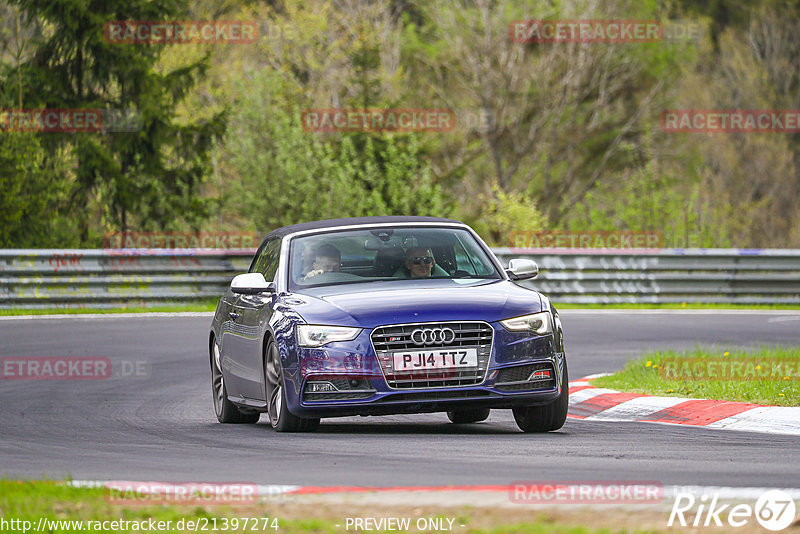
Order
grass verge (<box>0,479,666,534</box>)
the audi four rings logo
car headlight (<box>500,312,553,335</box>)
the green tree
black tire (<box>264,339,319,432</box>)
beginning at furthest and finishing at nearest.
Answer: the green tree → black tire (<box>264,339,319,432</box>) → car headlight (<box>500,312,553,335</box>) → the audi four rings logo → grass verge (<box>0,479,666,534</box>)

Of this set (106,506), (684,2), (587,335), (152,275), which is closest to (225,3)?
(684,2)

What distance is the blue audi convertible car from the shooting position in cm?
946

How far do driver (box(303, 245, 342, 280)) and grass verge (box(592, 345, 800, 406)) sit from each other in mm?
3191

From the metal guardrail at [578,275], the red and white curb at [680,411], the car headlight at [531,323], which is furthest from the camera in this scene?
the metal guardrail at [578,275]

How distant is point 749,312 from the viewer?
78.8 feet

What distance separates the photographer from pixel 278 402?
10.1 meters

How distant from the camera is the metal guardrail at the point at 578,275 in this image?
2412 centimetres

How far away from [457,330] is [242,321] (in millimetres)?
2404

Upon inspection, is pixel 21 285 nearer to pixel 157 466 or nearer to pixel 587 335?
pixel 587 335

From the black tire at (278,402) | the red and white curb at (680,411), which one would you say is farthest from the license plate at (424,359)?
the red and white curb at (680,411)

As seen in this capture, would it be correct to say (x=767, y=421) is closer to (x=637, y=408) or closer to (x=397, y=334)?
(x=637, y=408)

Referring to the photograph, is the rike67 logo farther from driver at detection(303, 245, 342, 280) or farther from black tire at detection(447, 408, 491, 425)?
black tire at detection(447, 408, 491, 425)

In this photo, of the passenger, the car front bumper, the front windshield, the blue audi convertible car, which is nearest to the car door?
the blue audi convertible car

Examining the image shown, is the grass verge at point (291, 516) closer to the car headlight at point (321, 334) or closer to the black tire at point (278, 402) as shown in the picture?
the car headlight at point (321, 334)
